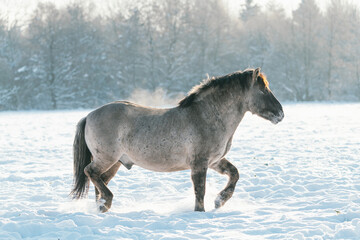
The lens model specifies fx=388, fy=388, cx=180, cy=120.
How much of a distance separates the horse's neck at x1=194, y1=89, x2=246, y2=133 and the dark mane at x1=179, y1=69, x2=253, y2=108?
0.11 m

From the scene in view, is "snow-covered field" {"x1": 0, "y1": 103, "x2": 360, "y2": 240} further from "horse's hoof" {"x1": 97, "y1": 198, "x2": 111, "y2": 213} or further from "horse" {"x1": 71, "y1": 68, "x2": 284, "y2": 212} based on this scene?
"horse" {"x1": 71, "y1": 68, "x2": 284, "y2": 212}

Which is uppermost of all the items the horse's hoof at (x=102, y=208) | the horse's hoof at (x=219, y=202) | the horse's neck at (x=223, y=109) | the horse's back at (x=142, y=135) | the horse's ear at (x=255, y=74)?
the horse's ear at (x=255, y=74)

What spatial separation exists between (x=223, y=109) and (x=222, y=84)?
387mm

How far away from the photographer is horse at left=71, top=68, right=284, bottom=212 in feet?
17.9

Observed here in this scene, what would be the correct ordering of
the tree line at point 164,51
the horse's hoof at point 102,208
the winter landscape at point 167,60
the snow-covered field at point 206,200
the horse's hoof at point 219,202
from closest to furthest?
the snow-covered field at point 206,200 < the horse's hoof at point 102,208 < the horse's hoof at point 219,202 < the winter landscape at point 167,60 < the tree line at point 164,51

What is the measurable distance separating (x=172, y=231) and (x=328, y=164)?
5.45 meters

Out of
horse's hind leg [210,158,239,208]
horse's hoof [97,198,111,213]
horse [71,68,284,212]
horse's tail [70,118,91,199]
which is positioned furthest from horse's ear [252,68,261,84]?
horse's hoof [97,198,111,213]

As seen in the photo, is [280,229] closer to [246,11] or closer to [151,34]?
[151,34]

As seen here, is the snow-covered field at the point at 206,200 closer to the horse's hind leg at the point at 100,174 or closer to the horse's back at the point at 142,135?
the horse's hind leg at the point at 100,174

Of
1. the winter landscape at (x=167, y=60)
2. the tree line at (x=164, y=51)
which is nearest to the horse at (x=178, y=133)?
the winter landscape at (x=167, y=60)

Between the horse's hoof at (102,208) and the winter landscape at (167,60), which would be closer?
the horse's hoof at (102,208)

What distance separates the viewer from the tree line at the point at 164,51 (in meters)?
39.4

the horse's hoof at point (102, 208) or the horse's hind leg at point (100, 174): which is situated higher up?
the horse's hind leg at point (100, 174)

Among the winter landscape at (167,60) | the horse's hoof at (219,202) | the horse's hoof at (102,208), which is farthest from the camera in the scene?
the winter landscape at (167,60)
